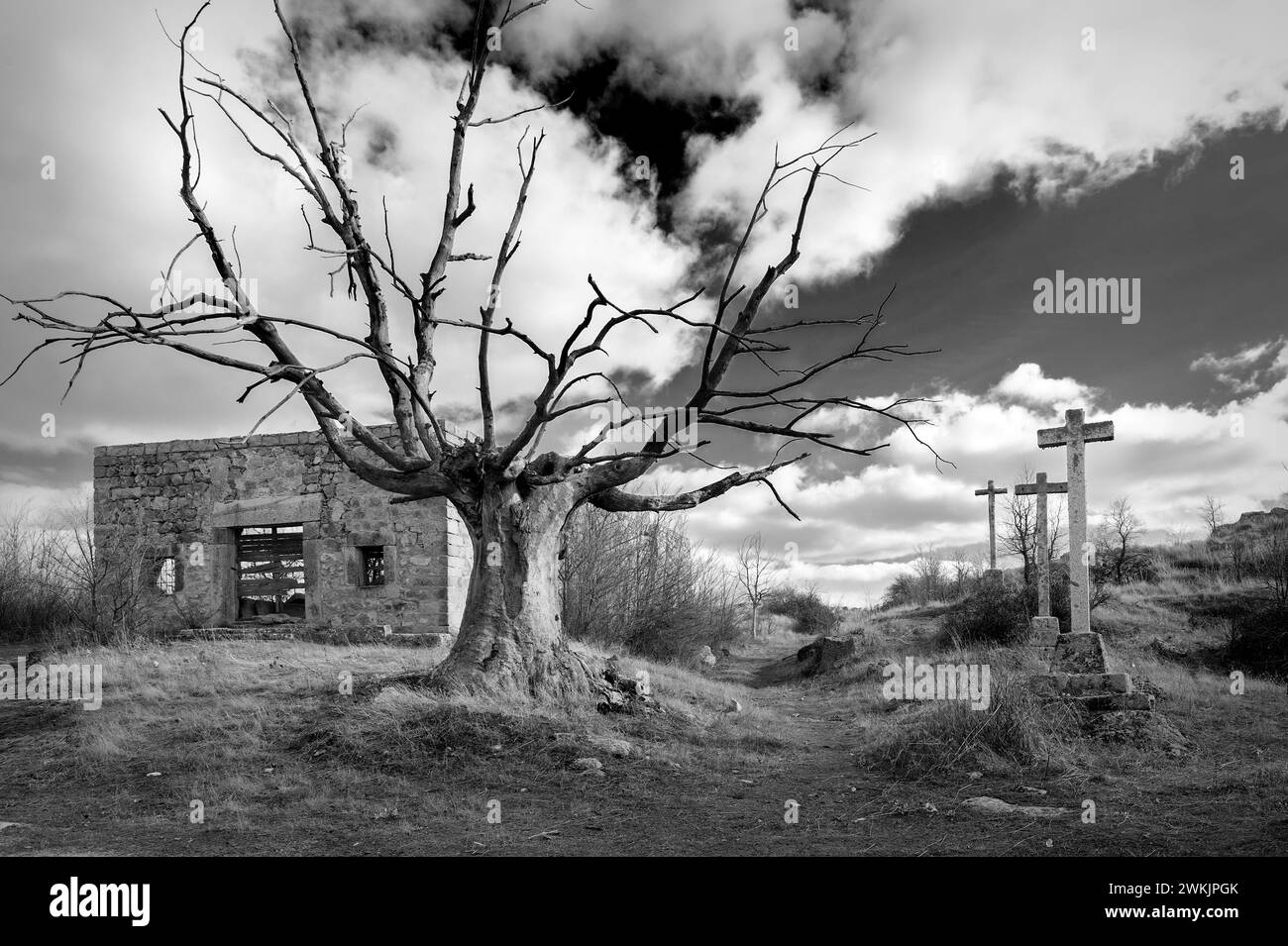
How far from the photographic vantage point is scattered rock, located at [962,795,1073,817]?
18.9ft

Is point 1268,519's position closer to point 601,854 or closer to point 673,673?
point 673,673

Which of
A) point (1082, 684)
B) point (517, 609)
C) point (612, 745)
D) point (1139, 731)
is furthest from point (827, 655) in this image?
point (612, 745)

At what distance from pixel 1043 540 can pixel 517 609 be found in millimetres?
8921

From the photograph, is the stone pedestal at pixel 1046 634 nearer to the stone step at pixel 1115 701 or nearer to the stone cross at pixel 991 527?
the stone step at pixel 1115 701

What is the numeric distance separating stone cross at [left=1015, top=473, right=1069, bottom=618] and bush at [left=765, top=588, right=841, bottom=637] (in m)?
19.2

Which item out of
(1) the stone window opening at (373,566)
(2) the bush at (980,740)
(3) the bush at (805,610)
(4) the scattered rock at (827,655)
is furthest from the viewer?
(3) the bush at (805,610)

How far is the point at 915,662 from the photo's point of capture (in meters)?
14.7

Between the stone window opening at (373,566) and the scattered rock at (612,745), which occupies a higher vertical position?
the stone window opening at (373,566)

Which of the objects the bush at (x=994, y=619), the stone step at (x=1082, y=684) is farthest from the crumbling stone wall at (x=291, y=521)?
the bush at (x=994, y=619)

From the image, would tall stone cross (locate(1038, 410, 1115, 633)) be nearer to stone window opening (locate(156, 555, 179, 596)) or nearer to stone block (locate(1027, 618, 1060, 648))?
stone block (locate(1027, 618, 1060, 648))

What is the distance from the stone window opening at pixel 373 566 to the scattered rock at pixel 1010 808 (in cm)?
1204

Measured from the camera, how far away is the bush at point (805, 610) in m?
34.4

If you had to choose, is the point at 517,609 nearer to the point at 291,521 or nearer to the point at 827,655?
the point at 291,521

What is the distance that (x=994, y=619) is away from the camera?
16.7 meters
